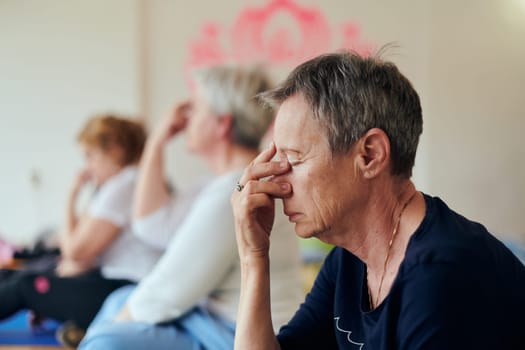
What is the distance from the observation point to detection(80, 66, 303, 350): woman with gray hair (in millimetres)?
1449

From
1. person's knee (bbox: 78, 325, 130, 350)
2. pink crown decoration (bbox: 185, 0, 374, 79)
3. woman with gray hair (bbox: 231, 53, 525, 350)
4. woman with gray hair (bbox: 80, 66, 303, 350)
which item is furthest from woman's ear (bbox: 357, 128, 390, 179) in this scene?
pink crown decoration (bbox: 185, 0, 374, 79)

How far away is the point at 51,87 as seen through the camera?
3705mm

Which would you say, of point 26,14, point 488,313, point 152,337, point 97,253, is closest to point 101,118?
point 97,253

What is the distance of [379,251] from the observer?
935 millimetres

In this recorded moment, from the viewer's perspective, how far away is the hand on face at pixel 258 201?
3.21 ft

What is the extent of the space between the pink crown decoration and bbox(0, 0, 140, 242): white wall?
461 mm

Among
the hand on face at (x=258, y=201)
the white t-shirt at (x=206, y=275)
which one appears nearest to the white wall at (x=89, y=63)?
the white t-shirt at (x=206, y=275)

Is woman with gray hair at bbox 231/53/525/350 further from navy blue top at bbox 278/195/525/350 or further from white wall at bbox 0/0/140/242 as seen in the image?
white wall at bbox 0/0/140/242

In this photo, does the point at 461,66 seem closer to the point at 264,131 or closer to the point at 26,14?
the point at 264,131

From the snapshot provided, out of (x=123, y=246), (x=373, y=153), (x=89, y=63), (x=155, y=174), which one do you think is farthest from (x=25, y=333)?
(x=373, y=153)

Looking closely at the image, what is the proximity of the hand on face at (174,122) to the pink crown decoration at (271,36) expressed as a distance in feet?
5.37

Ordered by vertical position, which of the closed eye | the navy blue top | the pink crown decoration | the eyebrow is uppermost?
the pink crown decoration

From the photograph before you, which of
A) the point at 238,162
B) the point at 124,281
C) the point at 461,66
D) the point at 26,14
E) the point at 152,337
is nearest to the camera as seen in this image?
the point at 152,337

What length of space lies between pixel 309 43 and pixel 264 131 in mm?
2170
